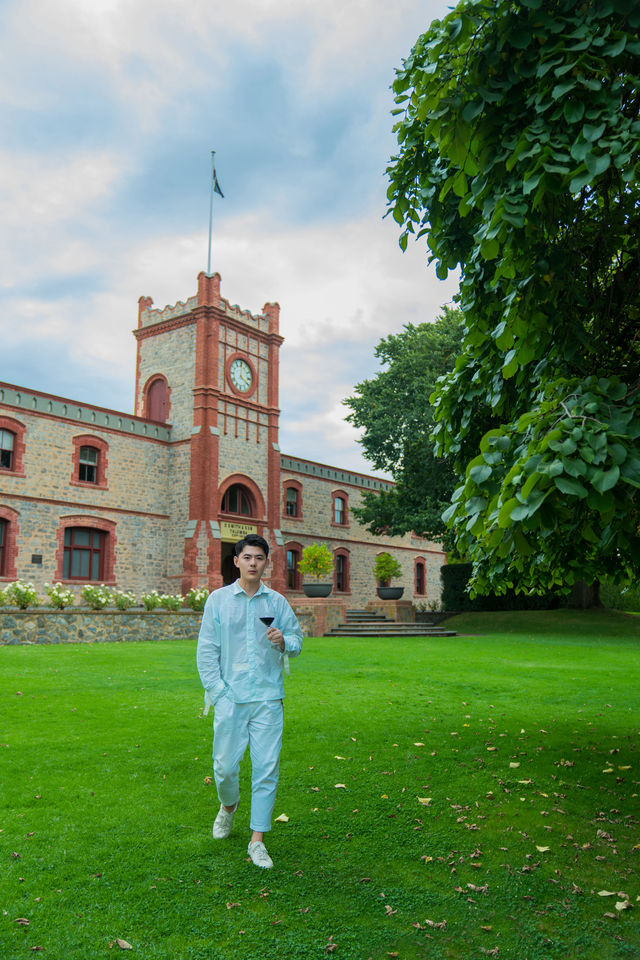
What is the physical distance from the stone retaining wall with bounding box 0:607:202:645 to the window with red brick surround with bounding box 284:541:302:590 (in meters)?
9.96

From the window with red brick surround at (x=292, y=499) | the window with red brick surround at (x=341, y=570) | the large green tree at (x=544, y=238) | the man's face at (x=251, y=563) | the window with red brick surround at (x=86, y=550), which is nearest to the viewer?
the large green tree at (x=544, y=238)

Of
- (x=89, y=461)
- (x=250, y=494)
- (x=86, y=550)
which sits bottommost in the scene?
(x=86, y=550)

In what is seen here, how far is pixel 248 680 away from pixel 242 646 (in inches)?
8.2

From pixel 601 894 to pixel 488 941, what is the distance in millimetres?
850

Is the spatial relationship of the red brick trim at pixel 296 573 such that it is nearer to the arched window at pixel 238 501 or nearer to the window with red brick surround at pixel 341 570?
the window with red brick surround at pixel 341 570

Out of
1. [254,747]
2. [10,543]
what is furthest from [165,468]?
[254,747]

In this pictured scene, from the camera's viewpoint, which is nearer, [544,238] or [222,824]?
[544,238]

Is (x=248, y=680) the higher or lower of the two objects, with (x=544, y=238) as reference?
lower

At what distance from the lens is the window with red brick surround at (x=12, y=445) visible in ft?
68.6

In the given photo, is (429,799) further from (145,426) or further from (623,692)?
(145,426)

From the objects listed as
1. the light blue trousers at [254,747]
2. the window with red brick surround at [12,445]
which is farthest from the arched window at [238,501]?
the light blue trousers at [254,747]

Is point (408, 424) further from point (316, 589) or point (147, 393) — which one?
point (147, 393)

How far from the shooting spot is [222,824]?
423 cm

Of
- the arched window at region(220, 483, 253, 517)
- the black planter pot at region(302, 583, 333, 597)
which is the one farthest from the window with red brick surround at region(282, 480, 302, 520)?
the black planter pot at region(302, 583, 333, 597)
